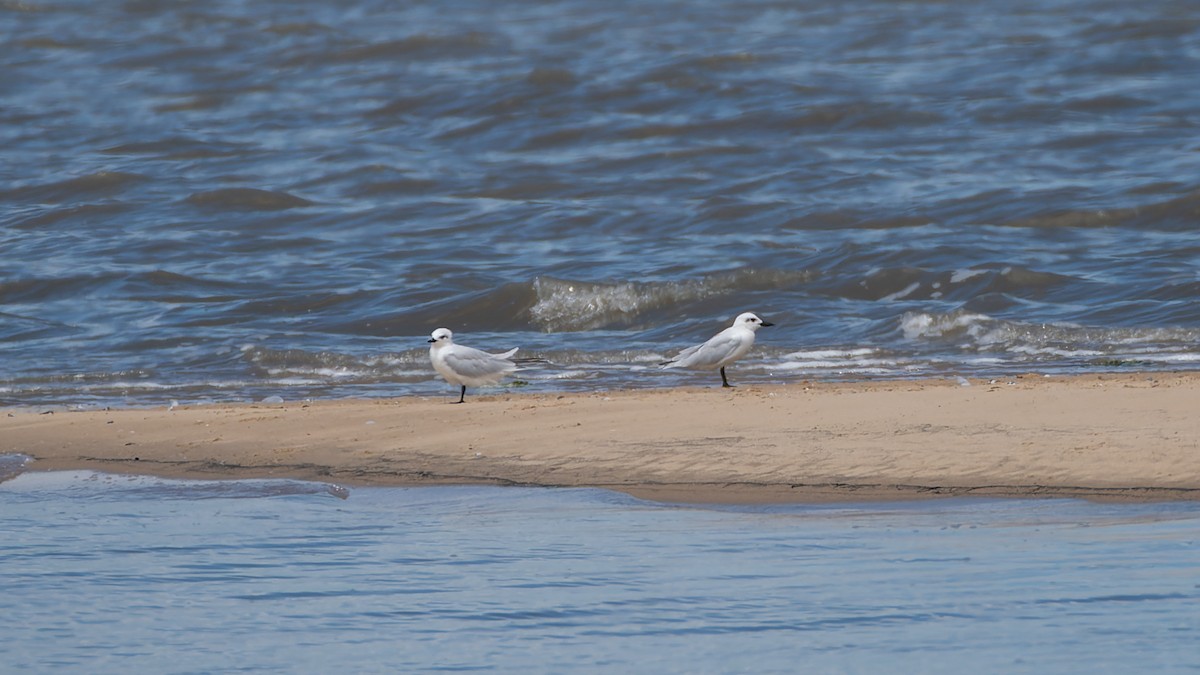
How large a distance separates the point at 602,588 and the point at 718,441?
1967 millimetres

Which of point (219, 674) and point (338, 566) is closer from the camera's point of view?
point (219, 674)

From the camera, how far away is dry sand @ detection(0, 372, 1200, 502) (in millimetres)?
5348

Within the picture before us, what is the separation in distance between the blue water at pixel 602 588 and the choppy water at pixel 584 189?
3878 mm

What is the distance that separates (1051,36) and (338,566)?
1771 cm

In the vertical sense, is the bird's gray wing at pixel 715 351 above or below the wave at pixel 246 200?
below

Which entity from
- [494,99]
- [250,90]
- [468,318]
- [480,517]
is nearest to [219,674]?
[480,517]

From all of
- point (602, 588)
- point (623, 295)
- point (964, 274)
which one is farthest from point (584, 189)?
point (602, 588)

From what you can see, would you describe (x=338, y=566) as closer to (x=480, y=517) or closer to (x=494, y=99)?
(x=480, y=517)

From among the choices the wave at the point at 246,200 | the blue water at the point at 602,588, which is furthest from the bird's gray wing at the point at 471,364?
the wave at the point at 246,200

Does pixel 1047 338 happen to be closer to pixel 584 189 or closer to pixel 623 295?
pixel 623 295

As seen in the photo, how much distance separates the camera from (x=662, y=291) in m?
11.8

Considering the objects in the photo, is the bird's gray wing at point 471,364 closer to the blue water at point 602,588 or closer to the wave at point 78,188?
the blue water at point 602,588

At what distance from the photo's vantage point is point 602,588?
13.7ft

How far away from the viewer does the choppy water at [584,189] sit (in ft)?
33.9
